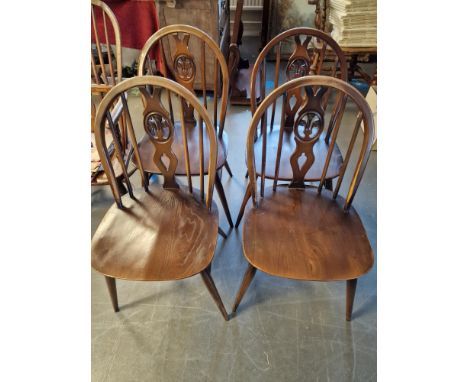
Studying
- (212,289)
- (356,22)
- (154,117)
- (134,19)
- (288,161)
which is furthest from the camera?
(134,19)

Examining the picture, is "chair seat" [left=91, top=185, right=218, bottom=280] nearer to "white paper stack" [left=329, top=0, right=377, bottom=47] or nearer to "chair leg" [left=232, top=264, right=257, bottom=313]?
"chair leg" [left=232, top=264, right=257, bottom=313]

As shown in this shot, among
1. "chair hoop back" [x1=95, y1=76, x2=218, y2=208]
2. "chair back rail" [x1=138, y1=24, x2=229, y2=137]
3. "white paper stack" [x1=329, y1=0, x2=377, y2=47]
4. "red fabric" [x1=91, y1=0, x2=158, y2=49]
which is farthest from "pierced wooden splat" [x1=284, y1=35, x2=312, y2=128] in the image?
"red fabric" [x1=91, y1=0, x2=158, y2=49]

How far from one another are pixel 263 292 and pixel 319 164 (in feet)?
Answer: 1.86

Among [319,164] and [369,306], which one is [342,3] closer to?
[319,164]

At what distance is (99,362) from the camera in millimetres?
1129

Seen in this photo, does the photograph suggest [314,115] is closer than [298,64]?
Yes

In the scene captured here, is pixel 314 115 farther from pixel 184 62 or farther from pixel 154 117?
pixel 184 62

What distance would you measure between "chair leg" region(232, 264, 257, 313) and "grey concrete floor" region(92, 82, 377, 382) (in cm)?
6

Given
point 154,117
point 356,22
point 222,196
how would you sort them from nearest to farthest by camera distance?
point 154,117
point 222,196
point 356,22

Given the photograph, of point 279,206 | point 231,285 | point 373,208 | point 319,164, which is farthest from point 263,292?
point 373,208

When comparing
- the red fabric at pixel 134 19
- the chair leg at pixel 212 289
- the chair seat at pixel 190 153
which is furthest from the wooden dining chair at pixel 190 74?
the red fabric at pixel 134 19

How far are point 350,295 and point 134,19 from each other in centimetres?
242

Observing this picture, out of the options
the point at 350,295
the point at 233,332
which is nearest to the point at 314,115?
the point at 350,295

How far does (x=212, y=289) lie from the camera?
1138mm
